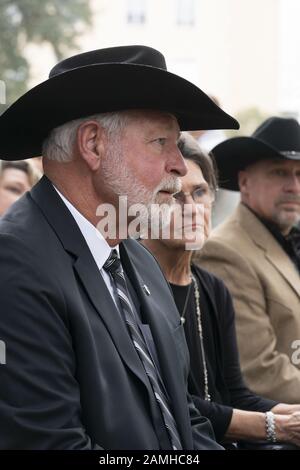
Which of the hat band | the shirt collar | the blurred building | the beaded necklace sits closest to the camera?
the shirt collar

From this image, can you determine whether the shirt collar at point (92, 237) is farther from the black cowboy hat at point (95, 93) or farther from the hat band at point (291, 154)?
the hat band at point (291, 154)

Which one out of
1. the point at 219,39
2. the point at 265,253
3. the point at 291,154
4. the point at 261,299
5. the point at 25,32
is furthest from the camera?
the point at 219,39

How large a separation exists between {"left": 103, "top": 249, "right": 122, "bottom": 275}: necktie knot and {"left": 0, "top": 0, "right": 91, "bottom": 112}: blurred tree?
1487cm

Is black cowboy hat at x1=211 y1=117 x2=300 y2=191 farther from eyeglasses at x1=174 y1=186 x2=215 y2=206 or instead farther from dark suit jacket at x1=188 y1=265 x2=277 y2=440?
dark suit jacket at x1=188 y1=265 x2=277 y2=440

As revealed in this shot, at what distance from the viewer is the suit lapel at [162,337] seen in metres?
2.50

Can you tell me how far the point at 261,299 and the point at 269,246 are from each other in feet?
1.26

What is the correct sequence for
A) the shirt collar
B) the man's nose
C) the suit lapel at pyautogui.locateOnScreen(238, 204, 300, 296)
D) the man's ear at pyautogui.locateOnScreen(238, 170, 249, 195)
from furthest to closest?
the man's ear at pyautogui.locateOnScreen(238, 170, 249, 195)
the suit lapel at pyautogui.locateOnScreen(238, 204, 300, 296)
the man's nose
the shirt collar

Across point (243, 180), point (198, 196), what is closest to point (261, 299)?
point (198, 196)

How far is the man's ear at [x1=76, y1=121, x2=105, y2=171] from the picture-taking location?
8.11 feet

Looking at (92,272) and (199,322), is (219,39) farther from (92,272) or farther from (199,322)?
(92,272)

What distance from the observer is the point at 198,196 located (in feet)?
11.4

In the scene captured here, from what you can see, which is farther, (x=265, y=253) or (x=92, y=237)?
(x=265, y=253)

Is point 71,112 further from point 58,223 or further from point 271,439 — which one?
point 271,439

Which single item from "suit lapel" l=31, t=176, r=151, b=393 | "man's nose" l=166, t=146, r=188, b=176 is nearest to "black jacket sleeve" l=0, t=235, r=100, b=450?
"suit lapel" l=31, t=176, r=151, b=393
